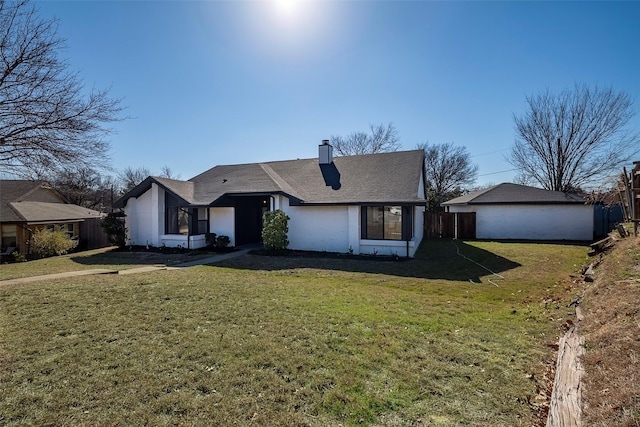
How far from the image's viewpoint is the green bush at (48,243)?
1720cm

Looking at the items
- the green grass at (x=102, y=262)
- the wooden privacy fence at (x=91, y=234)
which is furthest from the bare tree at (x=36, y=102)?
the wooden privacy fence at (x=91, y=234)

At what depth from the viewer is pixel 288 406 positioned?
3160 millimetres

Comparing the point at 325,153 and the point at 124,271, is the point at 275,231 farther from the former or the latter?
the point at 325,153

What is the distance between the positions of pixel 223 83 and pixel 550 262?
15.2 metres

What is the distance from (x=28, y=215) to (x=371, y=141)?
32.2m

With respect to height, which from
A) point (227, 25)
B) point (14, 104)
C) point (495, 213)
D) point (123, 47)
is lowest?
point (495, 213)

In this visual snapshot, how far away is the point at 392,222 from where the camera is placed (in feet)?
46.3

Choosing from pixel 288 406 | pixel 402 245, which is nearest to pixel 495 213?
pixel 402 245

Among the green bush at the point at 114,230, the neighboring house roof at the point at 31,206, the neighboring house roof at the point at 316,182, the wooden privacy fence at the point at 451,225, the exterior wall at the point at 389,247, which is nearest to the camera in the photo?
the exterior wall at the point at 389,247

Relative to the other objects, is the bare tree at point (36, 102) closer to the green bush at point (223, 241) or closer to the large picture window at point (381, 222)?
the green bush at point (223, 241)

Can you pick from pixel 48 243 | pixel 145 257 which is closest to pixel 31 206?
pixel 48 243

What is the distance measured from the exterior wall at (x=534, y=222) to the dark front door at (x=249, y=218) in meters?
14.2

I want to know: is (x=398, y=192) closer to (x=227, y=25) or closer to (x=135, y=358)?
(x=227, y=25)

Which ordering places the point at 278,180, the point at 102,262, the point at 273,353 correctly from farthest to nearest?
the point at 278,180
the point at 102,262
the point at 273,353
